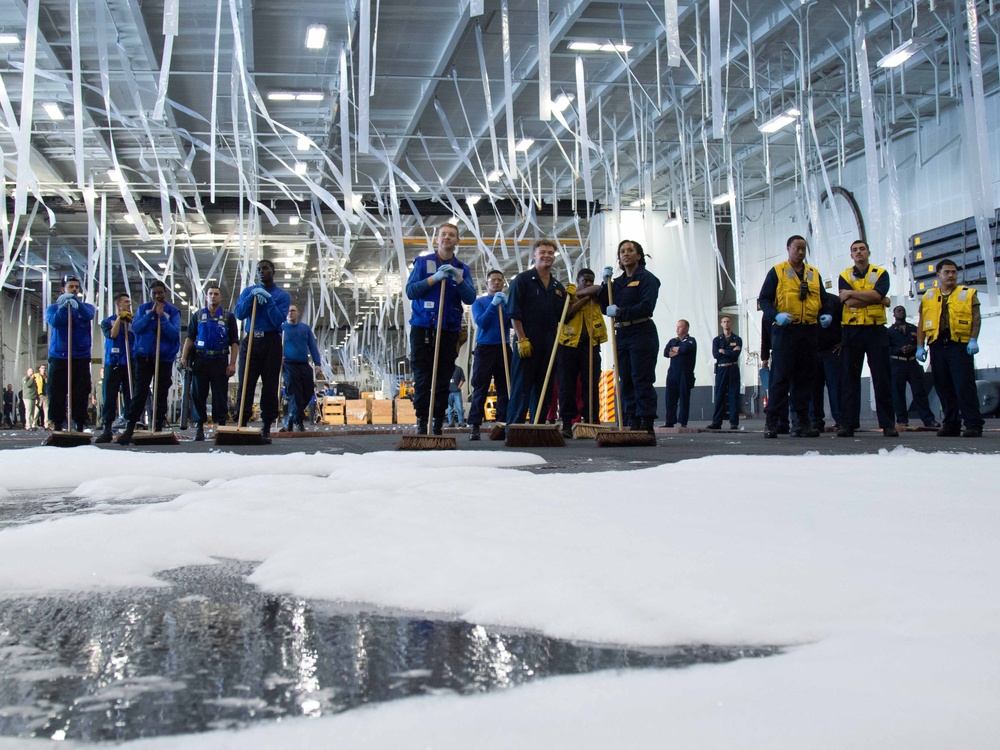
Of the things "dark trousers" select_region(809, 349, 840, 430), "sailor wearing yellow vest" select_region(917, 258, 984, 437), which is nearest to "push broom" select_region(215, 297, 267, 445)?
"dark trousers" select_region(809, 349, 840, 430)

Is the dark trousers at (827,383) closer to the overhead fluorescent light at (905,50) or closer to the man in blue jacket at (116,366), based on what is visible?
the overhead fluorescent light at (905,50)

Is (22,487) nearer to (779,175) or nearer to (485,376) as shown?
(485,376)

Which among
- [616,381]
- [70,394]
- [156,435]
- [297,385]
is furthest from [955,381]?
[70,394]

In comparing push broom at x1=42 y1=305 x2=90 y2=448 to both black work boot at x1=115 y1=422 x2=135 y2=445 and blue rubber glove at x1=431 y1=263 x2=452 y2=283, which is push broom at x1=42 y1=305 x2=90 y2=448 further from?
blue rubber glove at x1=431 y1=263 x2=452 y2=283

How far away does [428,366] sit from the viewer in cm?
586

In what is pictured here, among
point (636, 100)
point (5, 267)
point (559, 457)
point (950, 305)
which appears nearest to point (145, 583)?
point (559, 457)

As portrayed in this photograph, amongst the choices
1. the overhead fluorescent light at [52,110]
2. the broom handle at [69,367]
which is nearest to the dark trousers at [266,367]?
the broom handle at [69,367]

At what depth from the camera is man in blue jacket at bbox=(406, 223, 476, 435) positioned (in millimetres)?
5762

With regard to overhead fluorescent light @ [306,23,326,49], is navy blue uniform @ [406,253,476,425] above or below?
below

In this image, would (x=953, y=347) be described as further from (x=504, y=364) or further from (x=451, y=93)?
(x=451, y=93)

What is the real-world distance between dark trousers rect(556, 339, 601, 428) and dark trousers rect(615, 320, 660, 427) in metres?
0.45

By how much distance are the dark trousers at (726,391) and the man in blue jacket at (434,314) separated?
487 cm

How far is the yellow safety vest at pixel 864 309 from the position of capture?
6441 mm

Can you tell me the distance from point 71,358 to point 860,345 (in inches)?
246
